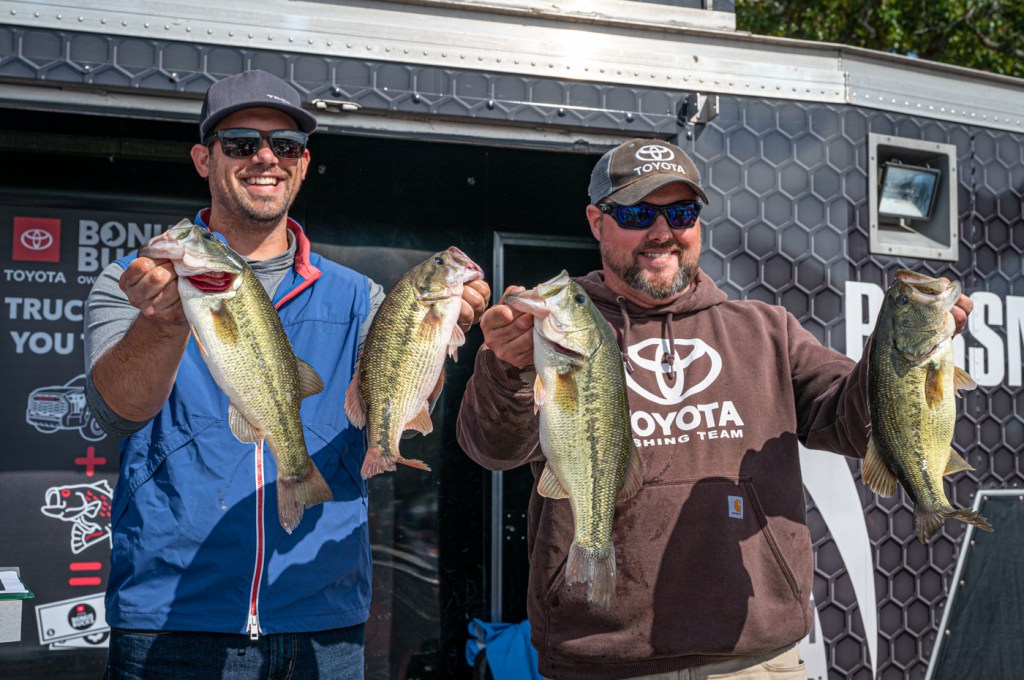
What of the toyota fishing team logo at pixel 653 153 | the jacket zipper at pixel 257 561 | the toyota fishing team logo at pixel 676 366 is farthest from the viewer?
the toyota fishing team logo at pixel 653 153

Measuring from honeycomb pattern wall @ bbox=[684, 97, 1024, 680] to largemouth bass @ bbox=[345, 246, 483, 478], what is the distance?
1725 mm

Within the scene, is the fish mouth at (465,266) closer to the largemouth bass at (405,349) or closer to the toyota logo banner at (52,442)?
the largemouth bass at (405,349)

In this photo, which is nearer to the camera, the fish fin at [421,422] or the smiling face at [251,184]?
the fish fin at [421,422]

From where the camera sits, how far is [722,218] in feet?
12.2

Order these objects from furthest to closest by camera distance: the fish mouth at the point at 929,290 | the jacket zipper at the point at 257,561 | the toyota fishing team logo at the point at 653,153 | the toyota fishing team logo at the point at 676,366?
the toyota fishing team logo at the point at 653,153 < the toyota fishing team logo at the point at 676,366 < the jacket zipper at the point at 257,561 < the fish mouth at the point at 929,290

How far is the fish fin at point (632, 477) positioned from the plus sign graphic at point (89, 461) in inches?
102

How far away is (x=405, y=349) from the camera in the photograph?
218 centimetres

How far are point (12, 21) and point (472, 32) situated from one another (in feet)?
5.07

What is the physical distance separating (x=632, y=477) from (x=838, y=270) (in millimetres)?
1861

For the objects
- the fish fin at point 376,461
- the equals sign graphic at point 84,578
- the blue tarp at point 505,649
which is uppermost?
the fish fin at point 376,461

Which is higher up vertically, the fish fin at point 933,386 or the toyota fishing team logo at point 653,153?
the toyota fishing team logo at point 653,153

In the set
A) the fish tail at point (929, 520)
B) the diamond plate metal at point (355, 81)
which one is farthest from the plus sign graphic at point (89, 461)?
the fish tail at point (929, 520)

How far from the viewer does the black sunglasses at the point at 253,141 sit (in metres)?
2.59

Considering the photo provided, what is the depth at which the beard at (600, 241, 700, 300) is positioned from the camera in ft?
9.13
